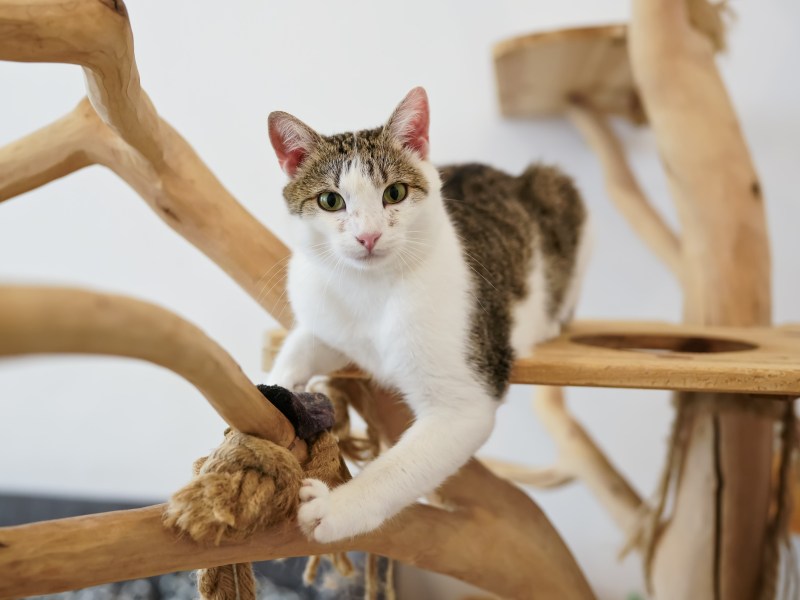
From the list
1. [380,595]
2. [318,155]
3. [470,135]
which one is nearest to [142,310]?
[318,155]

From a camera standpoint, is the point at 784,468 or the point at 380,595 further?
the point at 784,468

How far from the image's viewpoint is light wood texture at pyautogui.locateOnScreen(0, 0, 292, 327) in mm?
723

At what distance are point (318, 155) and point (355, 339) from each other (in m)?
0.26

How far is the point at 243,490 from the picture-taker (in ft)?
1.93

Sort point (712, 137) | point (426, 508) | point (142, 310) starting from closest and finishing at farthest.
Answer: point (142, 310)
point (426, 508)
point (712, 137)

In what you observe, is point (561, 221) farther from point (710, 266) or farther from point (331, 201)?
point (331, 201)

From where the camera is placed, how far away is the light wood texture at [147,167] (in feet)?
2.37

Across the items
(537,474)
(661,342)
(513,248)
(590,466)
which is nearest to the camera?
(513,248)

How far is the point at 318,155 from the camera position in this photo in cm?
84

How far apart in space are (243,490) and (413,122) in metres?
0.51

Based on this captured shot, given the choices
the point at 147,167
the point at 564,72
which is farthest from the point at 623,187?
the point at 147,167

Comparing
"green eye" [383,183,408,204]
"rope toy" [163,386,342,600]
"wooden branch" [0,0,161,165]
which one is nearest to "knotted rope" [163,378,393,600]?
"rope toy" [163,386,342,600]

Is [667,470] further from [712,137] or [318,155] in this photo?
[318,155]

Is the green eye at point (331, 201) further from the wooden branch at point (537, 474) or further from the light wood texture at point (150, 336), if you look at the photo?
the wooden branch at point (537, 474)
